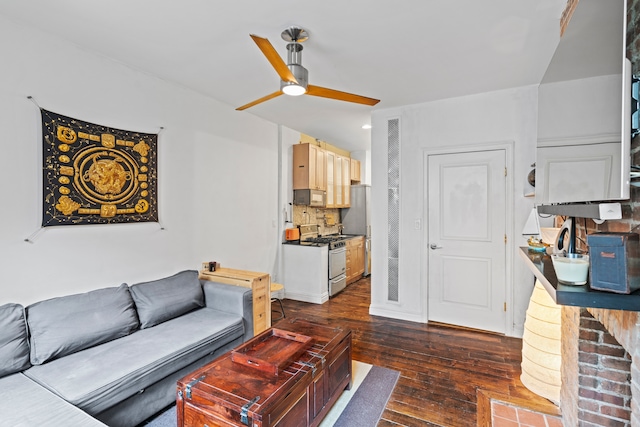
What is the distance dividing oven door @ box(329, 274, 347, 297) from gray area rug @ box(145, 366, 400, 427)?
218 cm

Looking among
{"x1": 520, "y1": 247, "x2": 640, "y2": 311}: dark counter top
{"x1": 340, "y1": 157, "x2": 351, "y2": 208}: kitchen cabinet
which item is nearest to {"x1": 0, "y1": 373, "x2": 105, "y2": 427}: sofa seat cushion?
{"x1": 520, "y1": 247, "x2": 640, "y2": 311}: dark counter top

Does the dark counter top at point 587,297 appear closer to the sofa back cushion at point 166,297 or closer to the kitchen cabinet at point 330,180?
the sofa back cushion at point 166,297

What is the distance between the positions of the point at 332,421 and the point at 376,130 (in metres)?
3.28

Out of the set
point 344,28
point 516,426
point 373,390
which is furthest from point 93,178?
point 516,426

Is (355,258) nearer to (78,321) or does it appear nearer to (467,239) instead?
(467,239)

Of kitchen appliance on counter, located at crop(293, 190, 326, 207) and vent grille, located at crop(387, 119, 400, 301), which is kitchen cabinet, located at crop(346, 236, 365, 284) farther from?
vent grille, located at crop(387, 119, 400, 301)

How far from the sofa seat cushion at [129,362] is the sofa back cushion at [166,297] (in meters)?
0.08

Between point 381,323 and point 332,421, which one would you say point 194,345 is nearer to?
point 332,421

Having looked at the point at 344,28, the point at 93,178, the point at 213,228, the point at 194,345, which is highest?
the point at 344,28

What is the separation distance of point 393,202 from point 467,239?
981 millimetres

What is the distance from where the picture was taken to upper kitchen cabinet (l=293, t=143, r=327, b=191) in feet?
16.3

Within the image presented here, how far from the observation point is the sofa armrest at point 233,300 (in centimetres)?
282

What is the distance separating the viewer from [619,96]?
41.1 inches

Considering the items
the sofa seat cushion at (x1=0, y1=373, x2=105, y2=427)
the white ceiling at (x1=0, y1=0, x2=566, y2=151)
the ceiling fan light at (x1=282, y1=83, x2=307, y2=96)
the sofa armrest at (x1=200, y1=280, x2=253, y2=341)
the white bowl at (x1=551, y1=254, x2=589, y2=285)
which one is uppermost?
the white ceiling at (x1=0, y1=0, x2=566, y2=151)
